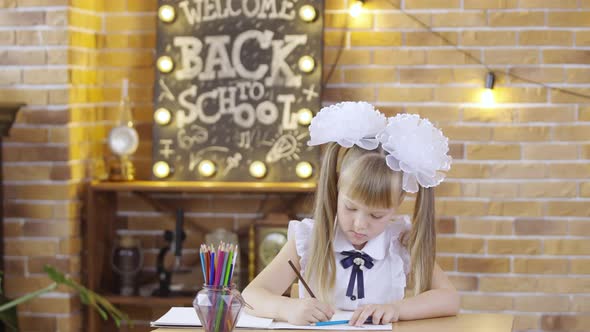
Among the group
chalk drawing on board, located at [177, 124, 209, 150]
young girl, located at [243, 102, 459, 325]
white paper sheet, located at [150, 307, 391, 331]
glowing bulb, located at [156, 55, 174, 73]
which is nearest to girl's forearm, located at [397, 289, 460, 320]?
young girl, located at [243, 102, 459, 325]

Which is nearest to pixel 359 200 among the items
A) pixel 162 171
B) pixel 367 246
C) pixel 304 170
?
pixel 367 246

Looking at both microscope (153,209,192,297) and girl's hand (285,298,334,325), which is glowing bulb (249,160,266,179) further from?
girl's hand (285,298,334,325)

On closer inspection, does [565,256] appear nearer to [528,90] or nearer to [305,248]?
[528,90]

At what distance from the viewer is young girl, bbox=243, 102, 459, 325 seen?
2250 mm

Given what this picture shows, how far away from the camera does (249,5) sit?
3.82 m

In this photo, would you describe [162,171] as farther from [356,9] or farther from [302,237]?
[302,237]

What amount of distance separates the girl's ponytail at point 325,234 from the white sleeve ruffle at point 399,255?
0.17 metres

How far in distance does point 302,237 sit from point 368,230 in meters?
0.22

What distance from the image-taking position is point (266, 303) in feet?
7.23

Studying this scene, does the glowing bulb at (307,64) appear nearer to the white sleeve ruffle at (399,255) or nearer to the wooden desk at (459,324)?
the white sleeve ruffle at (399,255)

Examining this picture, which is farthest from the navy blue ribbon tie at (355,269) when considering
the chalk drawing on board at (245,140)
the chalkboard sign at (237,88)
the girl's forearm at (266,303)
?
the chalk drawing on board at (245,140)

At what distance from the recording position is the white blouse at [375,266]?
2441mm

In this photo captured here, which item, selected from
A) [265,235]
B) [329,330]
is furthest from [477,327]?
[265,235]

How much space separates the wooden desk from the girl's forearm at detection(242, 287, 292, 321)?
0.72ft
